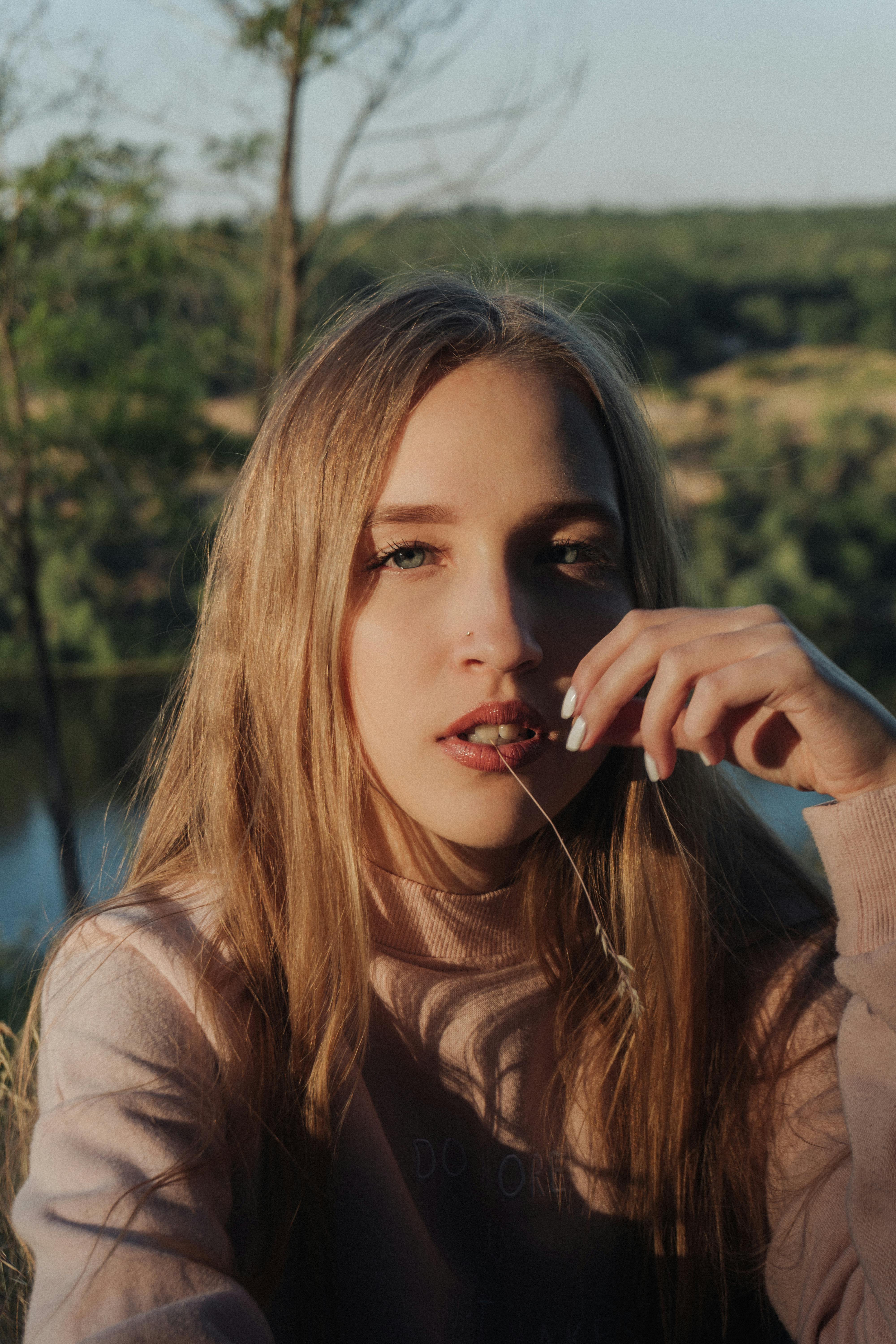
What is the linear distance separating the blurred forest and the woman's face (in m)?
0.67

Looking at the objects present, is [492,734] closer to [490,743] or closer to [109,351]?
[490,743]

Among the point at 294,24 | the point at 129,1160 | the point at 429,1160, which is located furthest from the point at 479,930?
the point at 294,24

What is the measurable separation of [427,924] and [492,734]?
16.6 inches

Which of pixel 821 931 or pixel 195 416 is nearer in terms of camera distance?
pixel 821 931

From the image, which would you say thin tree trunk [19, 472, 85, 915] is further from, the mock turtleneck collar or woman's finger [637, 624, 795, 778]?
woman's finger [637, 624, 795, 778]

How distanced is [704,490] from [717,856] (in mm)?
992

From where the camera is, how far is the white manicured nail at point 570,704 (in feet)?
5.19

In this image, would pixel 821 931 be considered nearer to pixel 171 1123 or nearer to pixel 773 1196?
pixel 773 1196

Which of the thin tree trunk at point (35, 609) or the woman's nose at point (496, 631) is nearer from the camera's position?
the woman's nose at point (496, 631)

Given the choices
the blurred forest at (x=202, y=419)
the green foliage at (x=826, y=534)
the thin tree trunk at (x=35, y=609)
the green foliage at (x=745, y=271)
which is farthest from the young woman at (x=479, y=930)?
the green foliage at (x=826, y=534)

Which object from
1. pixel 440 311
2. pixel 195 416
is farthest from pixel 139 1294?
pixel 195 416

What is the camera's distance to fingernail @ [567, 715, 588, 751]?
1569mm

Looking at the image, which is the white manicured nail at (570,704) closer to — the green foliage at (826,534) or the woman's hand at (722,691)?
the woman's hand at (722,691)

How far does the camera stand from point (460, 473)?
159cm
